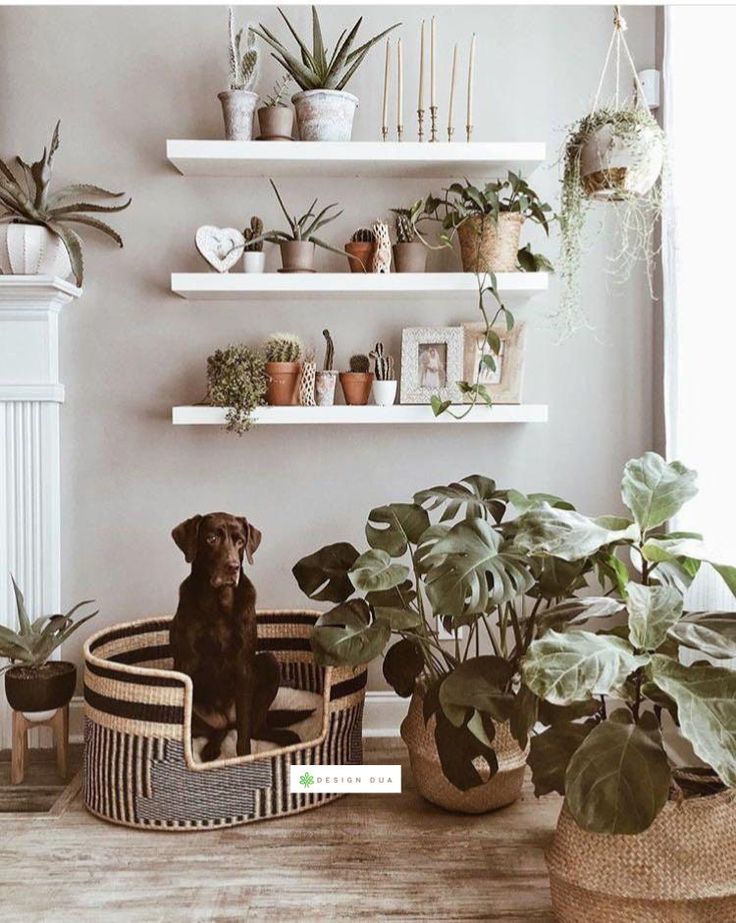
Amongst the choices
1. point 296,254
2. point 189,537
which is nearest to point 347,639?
point 189,537

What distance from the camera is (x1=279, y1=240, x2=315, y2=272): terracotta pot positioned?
9.14ft

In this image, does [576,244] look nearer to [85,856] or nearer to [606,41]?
[606,41]

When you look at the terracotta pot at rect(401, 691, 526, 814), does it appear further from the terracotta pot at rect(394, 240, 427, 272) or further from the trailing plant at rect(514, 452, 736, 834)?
the terracotta pot at rect(394, 240, 427, 272)

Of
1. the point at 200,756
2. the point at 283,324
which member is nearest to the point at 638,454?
the point at 283,324

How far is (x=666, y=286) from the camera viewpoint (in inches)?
107

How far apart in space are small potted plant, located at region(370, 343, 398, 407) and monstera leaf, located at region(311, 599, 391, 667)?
771 mm

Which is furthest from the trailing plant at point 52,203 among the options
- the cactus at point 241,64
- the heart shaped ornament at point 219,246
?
the cactus at point 241,64

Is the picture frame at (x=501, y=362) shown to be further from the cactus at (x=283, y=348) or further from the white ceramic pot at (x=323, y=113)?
the white ceramic pot at (x=323, y=113)

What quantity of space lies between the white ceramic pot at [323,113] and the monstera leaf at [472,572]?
1361 mm

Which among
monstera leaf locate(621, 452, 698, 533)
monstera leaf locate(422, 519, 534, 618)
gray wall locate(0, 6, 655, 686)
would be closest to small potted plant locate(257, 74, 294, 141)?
gray wall locate(0, 6, 655, 686)

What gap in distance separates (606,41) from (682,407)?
1264 mm

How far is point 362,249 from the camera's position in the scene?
2.81m

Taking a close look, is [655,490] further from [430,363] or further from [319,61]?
[319,61]

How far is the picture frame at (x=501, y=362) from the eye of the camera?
287cm
